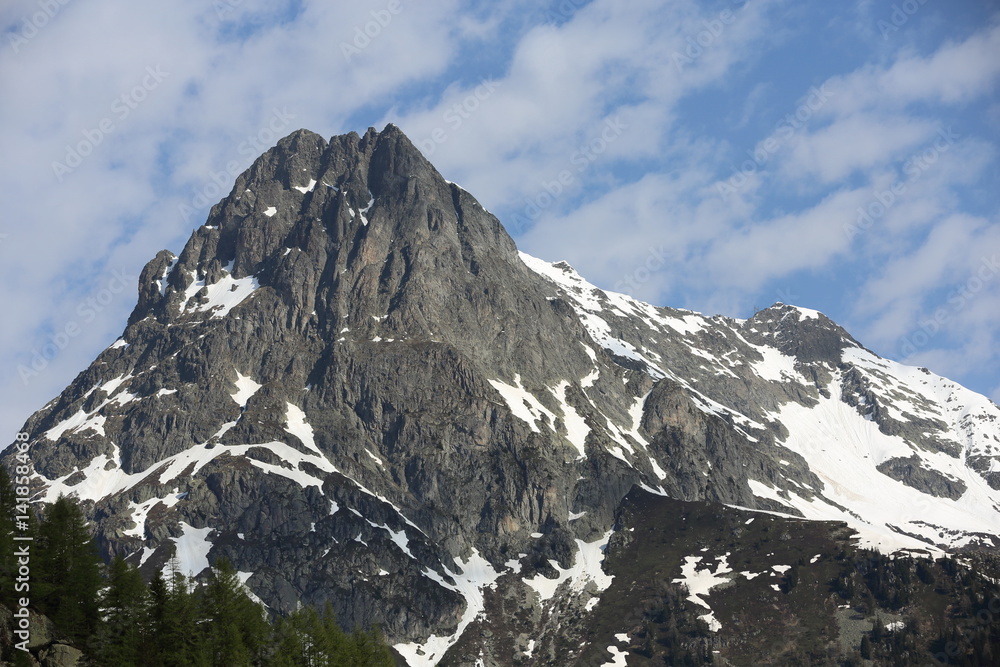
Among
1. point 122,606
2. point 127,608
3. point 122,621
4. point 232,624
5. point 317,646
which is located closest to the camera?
point 122,621

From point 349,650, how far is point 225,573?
31.2 m

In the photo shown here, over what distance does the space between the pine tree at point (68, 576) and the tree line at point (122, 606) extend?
0.32 feet

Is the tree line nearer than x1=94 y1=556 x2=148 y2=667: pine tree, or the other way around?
x1=94 y1=556 x2=148 y2=667: pine tree

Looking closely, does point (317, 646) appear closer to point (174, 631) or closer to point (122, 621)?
point (174, 631)

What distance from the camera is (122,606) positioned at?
11056cm

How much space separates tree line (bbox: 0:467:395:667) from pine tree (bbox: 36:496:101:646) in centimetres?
10

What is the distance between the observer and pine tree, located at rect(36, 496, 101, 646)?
10800 centimetres

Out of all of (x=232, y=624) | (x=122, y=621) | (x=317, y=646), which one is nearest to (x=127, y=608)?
(x=122, y=621)

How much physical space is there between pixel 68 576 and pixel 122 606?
6531mm

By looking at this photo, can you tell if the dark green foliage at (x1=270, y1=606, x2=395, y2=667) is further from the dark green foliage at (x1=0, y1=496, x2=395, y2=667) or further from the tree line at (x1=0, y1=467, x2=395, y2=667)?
the tree line at (x1=0, y1=467, x2=395, y2=667)

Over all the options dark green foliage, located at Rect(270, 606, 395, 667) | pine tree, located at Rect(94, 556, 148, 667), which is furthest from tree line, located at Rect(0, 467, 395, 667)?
dark green foliage, located at Rect(270, 606, 395, 667)

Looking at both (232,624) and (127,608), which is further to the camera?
(232,624)

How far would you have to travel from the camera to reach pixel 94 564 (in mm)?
114000

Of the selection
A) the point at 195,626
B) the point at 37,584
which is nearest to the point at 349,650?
the point at 195,626
